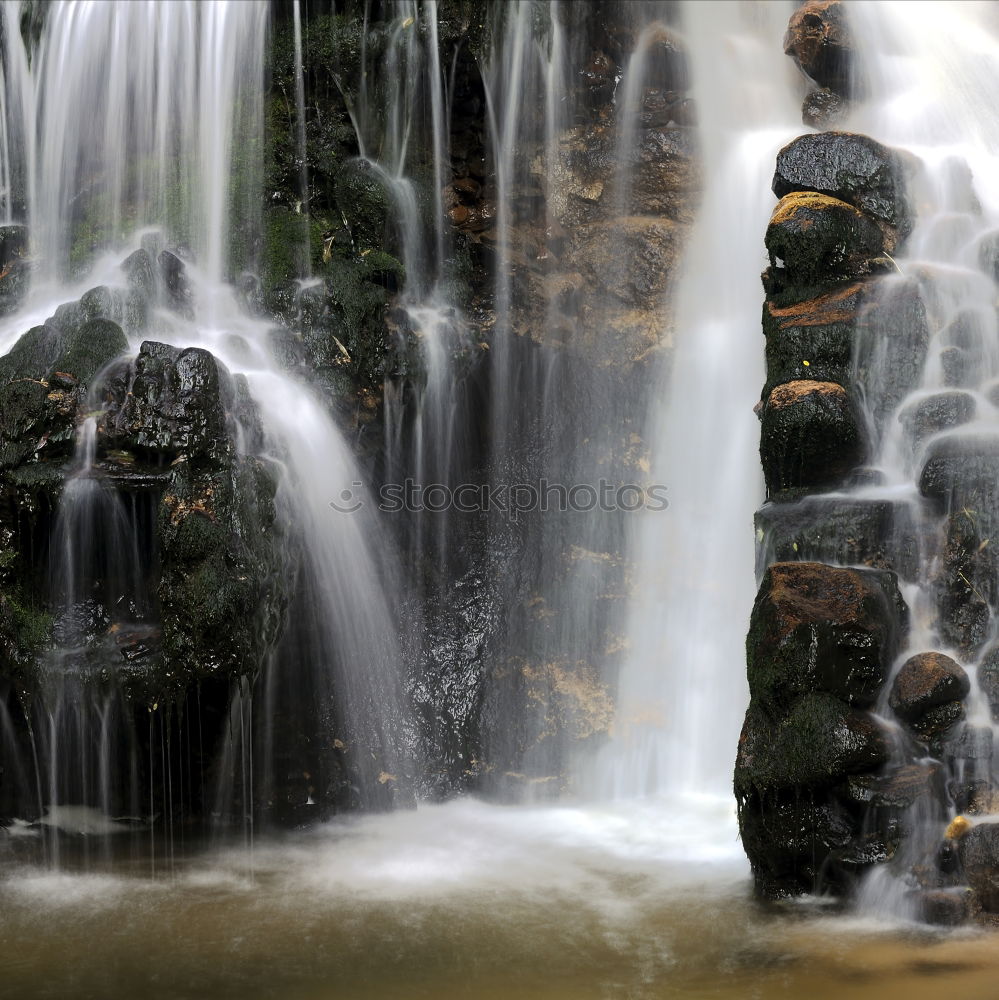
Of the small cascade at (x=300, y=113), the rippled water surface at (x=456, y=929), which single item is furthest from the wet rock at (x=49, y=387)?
the small cascade at (x=300, y=113)

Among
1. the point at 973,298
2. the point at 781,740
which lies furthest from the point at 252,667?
the point at 973,298

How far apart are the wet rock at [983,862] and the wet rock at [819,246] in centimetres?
397

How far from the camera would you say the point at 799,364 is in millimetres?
7852

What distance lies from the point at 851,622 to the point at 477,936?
2561mm

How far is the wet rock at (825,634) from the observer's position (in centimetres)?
624

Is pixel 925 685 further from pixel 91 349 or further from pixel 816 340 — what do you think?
pixel 91 349

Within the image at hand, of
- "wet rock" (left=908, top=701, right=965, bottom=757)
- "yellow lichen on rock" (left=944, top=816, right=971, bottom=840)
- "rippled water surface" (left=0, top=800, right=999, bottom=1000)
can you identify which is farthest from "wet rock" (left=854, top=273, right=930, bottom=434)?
"rippled water surface" (left=0, top=800, right=999, bottom=1000)

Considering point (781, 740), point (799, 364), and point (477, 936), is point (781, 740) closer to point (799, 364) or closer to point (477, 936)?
point (477, 936)

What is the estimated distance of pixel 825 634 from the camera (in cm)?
625

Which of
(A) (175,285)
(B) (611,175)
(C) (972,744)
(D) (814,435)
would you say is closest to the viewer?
(C) (972,744)

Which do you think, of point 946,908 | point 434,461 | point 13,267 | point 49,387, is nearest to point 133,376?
point 49,387

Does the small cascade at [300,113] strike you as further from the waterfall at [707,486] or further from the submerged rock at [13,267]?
the waterfall at [707,486]

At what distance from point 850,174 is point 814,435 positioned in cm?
279

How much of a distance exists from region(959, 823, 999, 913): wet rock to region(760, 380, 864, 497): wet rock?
7.88 feet
